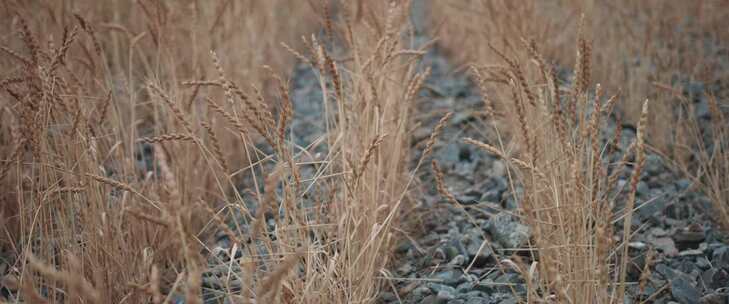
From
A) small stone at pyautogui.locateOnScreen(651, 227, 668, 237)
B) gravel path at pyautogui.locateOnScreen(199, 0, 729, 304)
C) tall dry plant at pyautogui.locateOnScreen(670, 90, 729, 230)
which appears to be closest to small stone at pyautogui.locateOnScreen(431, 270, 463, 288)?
gravel path at pyautogui.locateOnScreen(199, 0, 729, 304)

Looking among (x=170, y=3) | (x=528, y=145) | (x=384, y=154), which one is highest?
(x=170, y=3)

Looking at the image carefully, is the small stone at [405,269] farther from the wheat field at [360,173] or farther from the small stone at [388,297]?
the small stone at [388,297]

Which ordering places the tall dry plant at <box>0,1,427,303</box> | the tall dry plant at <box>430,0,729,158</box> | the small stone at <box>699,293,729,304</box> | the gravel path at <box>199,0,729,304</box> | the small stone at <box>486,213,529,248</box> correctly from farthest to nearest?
the tall dry plant at <box>430,0,729,158</box> < the small stone at <box>486,213,529,248</box> < the gravel path at <box>199,0,729,304</box> < the small stone at <box>699,293,729,304</box> < the tall dry plant at <box>0,1,427,303</box>

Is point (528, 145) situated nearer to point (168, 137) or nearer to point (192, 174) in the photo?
point (168, 137)

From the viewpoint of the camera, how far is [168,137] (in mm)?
1078

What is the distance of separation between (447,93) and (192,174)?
1703 millimetres

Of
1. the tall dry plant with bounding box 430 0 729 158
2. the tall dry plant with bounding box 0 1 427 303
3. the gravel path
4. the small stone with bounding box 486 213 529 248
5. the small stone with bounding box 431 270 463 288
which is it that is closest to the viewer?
the tall dry plant with bounding box 0 1 427 303

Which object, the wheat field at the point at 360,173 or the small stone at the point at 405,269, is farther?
the small stone at the point at 405,269

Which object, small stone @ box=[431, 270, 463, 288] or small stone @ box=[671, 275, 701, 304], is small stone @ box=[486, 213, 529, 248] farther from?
small stone @ box=[671, 275, 701, 304]

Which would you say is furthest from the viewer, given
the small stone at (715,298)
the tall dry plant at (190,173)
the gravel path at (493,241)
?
the gravel path at (493,241)

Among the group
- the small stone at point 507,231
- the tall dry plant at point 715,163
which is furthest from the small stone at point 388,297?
the tall dry plant at point 715,163

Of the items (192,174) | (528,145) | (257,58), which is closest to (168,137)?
(528,145)

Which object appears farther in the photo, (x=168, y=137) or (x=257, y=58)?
(x=257, y=58)

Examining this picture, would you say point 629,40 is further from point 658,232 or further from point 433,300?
point 433,300
